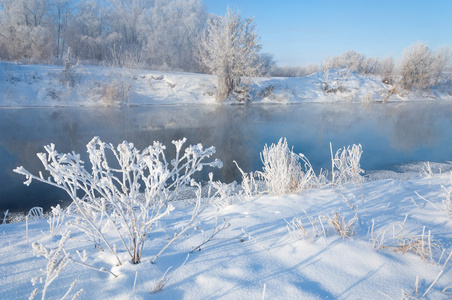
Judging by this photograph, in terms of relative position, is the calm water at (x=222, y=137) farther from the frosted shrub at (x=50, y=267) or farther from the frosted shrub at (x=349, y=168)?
the frosted shrub at (x=50, y=267)

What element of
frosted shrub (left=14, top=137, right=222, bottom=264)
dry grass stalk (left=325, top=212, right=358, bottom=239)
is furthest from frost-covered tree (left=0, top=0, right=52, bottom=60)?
dry grass stalk (left=325, top=212, right=358, bottom=239)

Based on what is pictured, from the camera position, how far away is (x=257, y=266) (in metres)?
1.47

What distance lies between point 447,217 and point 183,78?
19529 mm

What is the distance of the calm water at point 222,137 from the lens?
16.8ft

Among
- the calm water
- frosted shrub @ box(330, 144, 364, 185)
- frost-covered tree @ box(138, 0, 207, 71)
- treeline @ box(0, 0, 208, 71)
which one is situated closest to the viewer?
frosted shrub @ box(330, 144, 364, 185)

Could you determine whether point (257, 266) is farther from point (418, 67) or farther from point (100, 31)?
point (100, 31)

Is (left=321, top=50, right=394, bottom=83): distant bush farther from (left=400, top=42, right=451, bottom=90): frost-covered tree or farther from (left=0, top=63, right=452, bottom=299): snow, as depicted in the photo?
(left=0, top=63, right=452, bottom=299): snow

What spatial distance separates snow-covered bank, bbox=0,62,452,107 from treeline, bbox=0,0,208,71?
3.90 meters

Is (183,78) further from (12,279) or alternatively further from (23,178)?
(12,279)

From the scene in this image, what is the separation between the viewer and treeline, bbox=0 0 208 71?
21359mm


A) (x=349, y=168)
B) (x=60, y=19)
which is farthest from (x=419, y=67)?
(x=60, y=19)

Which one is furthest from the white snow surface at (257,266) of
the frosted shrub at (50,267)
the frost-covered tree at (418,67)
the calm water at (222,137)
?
the frost-covered tree at (418,67)

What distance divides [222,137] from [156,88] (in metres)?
12.2

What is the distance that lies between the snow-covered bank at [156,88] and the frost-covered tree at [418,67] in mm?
1240
